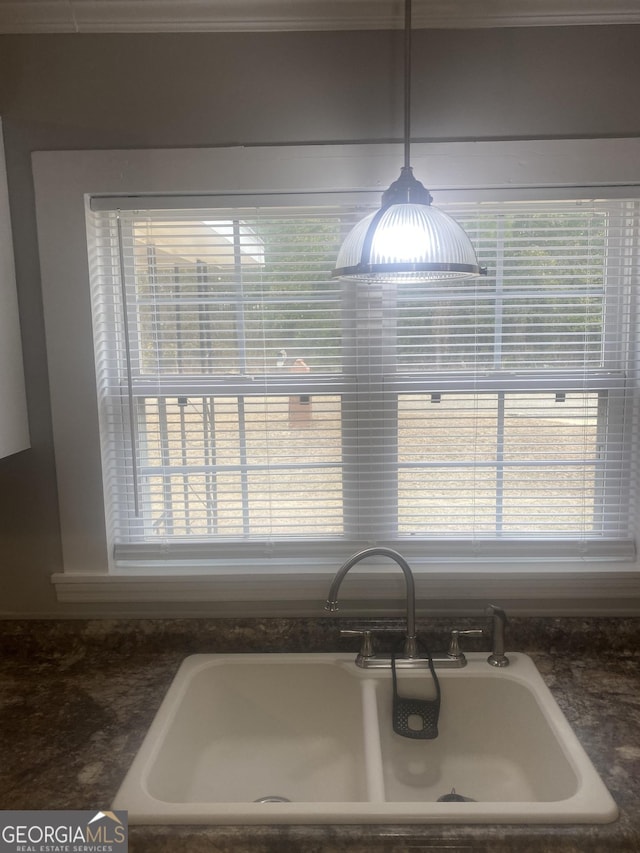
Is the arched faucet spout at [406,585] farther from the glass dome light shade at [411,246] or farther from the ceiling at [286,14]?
the ceiling at [286,14]

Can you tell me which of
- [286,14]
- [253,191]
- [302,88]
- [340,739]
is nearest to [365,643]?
[340,739]

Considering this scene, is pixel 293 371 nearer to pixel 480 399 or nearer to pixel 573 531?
pixel 480 399

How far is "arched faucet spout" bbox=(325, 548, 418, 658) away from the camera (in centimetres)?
145

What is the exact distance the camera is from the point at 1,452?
4.77 feet

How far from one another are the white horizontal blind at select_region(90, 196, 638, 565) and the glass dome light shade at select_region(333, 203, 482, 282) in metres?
0.58

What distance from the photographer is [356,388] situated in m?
1.66

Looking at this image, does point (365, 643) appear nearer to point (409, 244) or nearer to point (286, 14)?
point (409, 244)

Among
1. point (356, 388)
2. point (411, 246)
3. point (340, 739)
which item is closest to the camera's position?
point (411, 246)

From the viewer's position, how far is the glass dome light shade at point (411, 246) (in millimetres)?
973

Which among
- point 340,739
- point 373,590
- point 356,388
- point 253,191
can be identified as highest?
point 253,191

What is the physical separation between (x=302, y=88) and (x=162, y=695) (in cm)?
161

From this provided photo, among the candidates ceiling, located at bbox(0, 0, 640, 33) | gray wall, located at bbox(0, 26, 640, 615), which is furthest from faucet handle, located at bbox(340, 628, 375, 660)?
ceiling, located at bbox(0, 0, 640, 33)

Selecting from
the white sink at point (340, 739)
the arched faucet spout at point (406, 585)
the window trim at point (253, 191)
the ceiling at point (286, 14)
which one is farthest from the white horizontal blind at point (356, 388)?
the ceiling at point (286, 14)

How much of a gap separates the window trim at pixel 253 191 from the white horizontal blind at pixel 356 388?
6 centimetres
